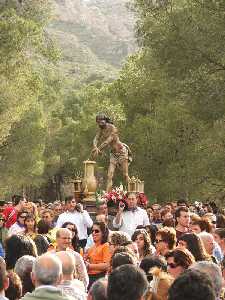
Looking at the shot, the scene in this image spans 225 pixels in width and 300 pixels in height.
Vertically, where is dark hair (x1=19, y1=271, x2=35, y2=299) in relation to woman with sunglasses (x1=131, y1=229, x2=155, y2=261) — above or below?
below

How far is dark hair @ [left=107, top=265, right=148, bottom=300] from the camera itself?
5309mm

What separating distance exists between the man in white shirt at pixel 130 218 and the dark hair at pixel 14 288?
22.8ft

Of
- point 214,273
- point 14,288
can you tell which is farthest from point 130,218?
point 214,273

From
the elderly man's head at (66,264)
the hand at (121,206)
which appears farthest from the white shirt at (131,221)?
the elderly man's head at (66,264)

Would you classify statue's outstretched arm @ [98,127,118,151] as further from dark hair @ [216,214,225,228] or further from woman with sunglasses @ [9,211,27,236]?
woman with sunglasses @ [9,211,27,236]

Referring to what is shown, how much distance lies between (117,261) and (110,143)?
15.0 m

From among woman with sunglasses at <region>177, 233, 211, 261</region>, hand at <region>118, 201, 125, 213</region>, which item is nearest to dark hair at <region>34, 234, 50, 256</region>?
woman with sunglasses at <region>177, 233, 211, 261</region>

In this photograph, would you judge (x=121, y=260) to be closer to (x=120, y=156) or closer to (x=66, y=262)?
(x=66, y=262)

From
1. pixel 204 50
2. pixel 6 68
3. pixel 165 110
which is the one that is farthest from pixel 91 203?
pixel 165 110

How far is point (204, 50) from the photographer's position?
2286 centimetres

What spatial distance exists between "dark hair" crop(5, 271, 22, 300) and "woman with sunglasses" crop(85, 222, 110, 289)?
3591 mm

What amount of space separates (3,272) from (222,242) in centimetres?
532

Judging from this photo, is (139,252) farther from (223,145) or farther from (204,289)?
(223,145)

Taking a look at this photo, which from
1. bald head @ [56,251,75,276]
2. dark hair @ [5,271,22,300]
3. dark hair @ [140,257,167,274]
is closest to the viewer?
dark hair @ [5,271,22,300]
